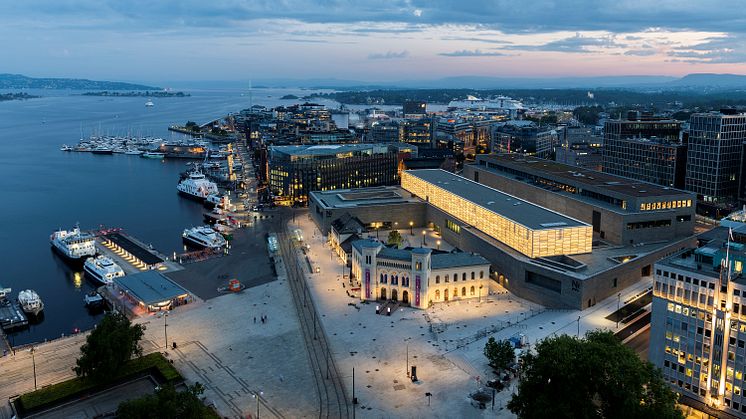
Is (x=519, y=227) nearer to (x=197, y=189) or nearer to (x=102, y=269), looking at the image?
(x=102, y=269)

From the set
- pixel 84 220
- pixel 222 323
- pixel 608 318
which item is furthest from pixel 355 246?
pixel 84 220

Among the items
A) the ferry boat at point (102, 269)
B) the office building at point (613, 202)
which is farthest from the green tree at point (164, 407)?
the office building at point (613, 202)

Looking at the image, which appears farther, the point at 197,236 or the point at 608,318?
the point at 197,236

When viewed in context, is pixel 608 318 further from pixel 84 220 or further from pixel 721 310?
pixel 84 220

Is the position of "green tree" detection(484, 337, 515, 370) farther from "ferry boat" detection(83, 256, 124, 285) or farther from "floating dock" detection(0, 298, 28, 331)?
"floating dock" detection(0, 298, 28, 331)

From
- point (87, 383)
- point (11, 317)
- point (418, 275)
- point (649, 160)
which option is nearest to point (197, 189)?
point (11, 317)

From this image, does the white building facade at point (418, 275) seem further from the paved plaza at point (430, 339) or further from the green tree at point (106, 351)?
the green tree at point (106, 351)

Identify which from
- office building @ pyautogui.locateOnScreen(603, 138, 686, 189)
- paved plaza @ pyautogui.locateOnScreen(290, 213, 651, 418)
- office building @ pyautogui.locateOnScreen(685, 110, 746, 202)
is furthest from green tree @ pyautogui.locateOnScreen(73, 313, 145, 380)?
office building @ pyautogui.locateOnScreen(603, 138, 686, 189)
